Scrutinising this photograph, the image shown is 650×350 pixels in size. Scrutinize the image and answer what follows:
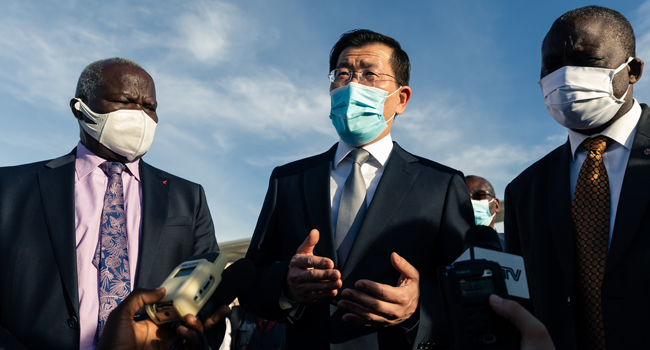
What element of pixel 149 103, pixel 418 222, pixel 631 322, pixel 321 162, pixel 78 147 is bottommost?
pixel 631 322

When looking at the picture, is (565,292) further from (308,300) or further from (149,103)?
(149,103)

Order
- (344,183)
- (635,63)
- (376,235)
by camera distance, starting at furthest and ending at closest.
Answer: (635,63) < (344,183) < (376,235)

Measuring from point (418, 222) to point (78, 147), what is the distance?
2611mm

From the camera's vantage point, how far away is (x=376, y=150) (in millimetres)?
2928

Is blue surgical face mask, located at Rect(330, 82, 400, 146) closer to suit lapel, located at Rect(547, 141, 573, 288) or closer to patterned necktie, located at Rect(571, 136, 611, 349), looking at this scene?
suit lapel, located at Rect(547, 141, 573, 288)

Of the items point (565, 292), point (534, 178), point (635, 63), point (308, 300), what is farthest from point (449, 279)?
point (635, 63)

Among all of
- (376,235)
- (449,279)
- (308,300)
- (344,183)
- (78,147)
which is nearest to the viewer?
(449,279)

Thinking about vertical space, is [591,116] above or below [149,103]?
below

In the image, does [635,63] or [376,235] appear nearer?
[376,235]

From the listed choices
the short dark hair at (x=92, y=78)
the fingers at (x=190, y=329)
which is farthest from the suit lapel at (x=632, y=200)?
the short dark hair at (x=92, y=78)

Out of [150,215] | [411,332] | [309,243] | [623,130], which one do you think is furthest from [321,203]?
[623,130]

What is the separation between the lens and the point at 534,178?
306 centimetres

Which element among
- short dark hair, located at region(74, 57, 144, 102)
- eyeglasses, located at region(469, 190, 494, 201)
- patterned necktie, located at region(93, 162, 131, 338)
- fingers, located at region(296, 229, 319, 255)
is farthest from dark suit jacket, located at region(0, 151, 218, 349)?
eyeglasses, located at region(469, 190, 494, 201)

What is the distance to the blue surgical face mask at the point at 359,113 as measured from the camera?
9.63 ft
